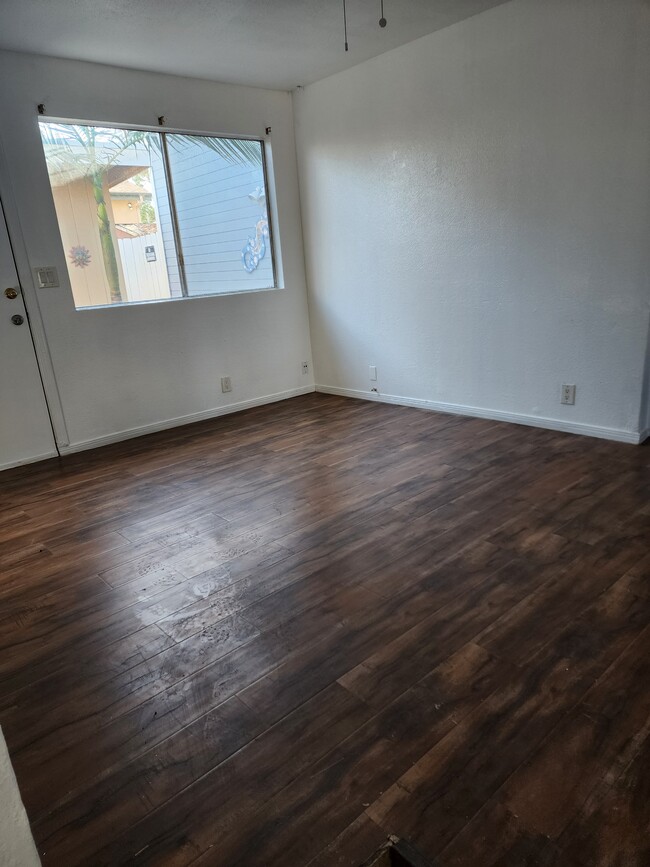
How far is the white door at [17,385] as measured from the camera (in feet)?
11.9

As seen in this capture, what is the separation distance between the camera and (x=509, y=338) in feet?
12.6

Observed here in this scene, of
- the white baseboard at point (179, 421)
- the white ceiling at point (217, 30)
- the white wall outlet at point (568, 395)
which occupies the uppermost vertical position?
the white ceiling at point (217, 30)

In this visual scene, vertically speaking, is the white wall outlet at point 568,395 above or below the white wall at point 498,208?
below

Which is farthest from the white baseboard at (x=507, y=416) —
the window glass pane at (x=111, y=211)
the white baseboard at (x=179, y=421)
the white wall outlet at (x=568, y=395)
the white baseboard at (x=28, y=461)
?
the white baseboard at (x=28, y=461)

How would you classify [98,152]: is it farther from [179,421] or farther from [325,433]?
[325,433]

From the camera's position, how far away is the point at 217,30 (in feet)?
10.9

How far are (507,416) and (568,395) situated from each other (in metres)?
0.47

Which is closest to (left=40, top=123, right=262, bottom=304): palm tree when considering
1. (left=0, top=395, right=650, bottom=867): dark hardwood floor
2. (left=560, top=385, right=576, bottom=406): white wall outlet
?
(left=0, top=395, right=650, bottom=867): dark hardwood floor

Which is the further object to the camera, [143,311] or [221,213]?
[221,213]

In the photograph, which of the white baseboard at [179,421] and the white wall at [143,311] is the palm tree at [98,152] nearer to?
the white wall at [143,311]

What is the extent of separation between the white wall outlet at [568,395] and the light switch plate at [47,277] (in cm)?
348

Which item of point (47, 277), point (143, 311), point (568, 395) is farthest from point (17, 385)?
point (568, 395)

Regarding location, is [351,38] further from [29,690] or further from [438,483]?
[29,690]

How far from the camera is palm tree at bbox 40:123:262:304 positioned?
12.3 ft
